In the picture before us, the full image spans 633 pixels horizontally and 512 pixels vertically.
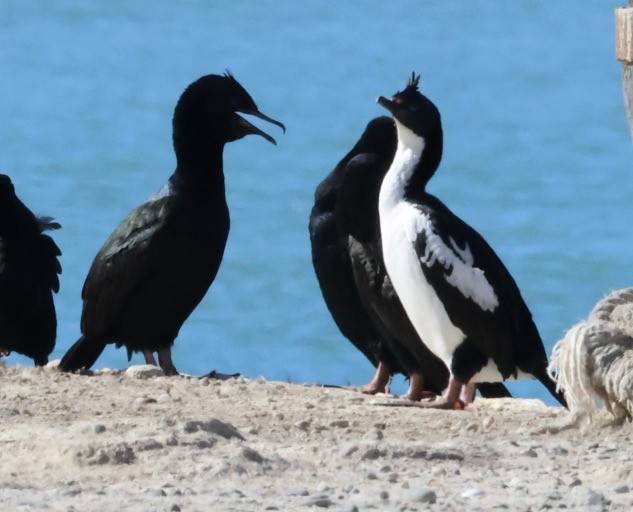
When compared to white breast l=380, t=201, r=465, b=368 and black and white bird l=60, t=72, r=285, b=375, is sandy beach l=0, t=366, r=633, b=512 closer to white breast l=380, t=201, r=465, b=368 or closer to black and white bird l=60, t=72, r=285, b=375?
white breast l=380, t=201, r=465, b=368

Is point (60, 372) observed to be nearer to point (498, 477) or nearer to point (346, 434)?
point (346, 434)

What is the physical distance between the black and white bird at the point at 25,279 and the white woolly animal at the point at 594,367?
9.09 ft

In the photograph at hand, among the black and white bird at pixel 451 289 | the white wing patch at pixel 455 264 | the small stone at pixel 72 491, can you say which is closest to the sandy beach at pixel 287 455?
the small stone at pixel 72 491

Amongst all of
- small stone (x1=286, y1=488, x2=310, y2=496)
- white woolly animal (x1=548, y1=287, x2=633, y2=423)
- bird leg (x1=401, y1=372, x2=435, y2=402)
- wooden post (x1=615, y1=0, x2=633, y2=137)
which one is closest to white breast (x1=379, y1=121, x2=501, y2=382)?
bird leg (x1=401, y1=372, x2=435, y2=402)

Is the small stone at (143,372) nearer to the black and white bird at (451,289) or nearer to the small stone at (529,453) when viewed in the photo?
the black and white bird at (451,289)

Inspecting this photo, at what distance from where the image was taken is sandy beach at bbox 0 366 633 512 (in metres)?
3.75

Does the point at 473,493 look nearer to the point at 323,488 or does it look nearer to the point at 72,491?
the point at 323,488

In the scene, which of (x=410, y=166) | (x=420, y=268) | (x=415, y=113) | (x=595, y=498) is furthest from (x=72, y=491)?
(x=415, y=113)

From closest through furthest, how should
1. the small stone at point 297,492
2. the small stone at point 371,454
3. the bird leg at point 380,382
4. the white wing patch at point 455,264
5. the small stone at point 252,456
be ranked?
the small stone at point 297,492, the small stone at point 252,456, the small stone at point 371,454, the white wing patch at point 455,264, the bird leg at point 380,382

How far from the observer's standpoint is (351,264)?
6.19 meters

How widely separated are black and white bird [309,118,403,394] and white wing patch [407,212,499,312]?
0.83m

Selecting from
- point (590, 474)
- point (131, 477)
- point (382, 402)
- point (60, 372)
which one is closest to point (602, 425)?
point (590, 474)

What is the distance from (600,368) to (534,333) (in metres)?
0.85

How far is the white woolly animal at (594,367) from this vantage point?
464 cm
